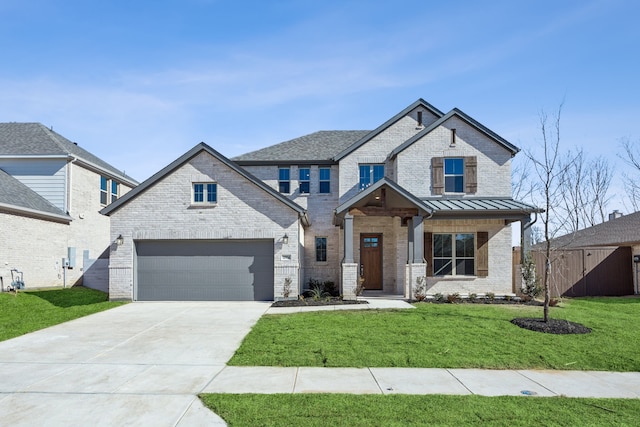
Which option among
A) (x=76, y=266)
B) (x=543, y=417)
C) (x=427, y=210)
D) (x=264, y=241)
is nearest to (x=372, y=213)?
(x=427, y=210)

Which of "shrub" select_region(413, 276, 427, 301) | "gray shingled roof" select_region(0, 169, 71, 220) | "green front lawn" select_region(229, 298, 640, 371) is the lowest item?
"green front lawn" select_region(229, 298, 640, 371)

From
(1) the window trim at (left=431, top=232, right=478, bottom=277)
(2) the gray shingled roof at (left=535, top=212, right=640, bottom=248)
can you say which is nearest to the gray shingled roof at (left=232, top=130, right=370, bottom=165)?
(1) the window trim at (left=431, top=232, right=478, bottom=277)

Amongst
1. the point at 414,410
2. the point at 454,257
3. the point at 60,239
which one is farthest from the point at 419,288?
the point at 60,239

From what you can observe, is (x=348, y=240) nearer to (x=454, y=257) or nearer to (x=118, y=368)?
(x=454, y=257)

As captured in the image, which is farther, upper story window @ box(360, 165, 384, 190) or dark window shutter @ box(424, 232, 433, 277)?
upper story window @ box(360, 165, 384, 190)

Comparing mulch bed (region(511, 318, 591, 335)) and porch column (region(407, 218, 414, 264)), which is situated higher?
porch column (region(407, 218, 414, 264))

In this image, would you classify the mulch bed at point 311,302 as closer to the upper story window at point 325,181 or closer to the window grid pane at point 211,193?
the window grid pane at point 211,193

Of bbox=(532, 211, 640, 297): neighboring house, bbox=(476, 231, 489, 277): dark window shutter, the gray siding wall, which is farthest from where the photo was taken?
the gray siding wall

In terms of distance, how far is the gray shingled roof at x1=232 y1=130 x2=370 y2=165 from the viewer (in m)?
20.3

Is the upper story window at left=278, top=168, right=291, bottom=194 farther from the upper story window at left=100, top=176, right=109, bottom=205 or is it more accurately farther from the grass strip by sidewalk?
the grass strip by sidewalk

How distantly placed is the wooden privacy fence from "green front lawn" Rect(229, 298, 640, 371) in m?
5.95

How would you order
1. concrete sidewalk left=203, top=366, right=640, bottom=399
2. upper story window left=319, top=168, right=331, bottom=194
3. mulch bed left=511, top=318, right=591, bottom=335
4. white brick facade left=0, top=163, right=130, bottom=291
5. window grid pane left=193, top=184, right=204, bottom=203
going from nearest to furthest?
concrete sidewalk left=203, top=366, right=640, bottom=399 → mulch bed left=511, top=318, right=591, bottom=335 → window grid pane left=193, top=184, right=204, bottom=203 → white brick facade left=0, top=163, right=130, bottom=291 → upper story window left=319, top=168, right=331, bottom=194

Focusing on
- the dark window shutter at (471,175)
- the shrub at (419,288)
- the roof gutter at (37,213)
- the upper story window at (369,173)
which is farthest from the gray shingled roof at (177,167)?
the dark window shutter at (471,175)

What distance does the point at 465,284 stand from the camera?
1781 cm
